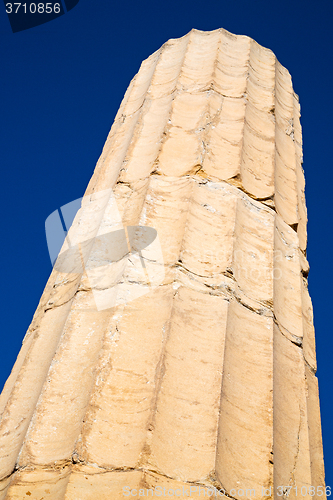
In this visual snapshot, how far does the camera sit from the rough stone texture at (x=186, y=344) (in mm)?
1615

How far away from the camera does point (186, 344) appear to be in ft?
6.18

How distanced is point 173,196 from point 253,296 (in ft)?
2.19

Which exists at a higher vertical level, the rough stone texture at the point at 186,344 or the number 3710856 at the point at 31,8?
the number 3710856 at the point at 31,8

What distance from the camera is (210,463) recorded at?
5.19 ft

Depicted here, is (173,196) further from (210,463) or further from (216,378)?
(210,463)

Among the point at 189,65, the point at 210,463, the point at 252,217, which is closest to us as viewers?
the point at 210,463

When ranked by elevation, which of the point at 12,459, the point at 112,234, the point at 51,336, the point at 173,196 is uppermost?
the point at 173,196

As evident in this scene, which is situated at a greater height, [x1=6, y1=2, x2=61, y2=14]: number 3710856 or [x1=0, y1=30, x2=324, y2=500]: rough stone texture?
[x1=6, y1=2, x2=61, y2=14]: number 3710856

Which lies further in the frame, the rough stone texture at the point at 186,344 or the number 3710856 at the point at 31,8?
the number 3710856 at the point at 31,8

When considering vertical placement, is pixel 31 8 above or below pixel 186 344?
above

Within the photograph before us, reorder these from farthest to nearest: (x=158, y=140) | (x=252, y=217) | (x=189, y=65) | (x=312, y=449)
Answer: (x=189, y=65), (x=158, y=140), (x=252, y=217), (x=312, y=449)

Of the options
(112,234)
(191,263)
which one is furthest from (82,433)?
(112,234)

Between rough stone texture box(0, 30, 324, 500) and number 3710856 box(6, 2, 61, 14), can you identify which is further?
number 3710856 box(6, 2, 61, 14)

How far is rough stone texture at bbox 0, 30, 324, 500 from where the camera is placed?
1.62 m
